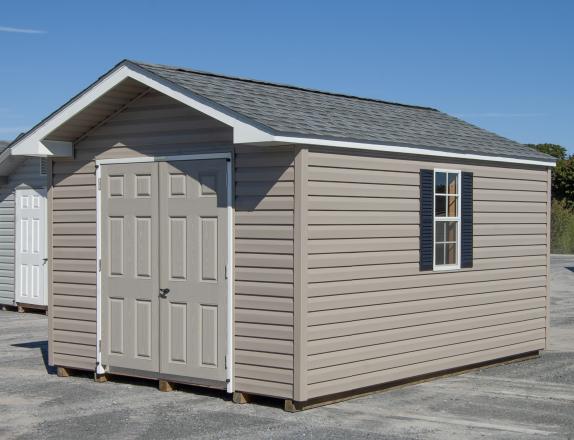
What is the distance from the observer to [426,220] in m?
11.0

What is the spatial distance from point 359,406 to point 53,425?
9.48ft

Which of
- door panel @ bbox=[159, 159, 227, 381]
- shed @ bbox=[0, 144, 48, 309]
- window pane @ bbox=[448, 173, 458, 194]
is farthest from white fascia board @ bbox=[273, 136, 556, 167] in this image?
shed @ bbox=[0, 144, 48, 309]

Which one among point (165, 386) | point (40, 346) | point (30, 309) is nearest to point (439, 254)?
point (165, 386)

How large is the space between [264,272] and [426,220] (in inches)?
92.0

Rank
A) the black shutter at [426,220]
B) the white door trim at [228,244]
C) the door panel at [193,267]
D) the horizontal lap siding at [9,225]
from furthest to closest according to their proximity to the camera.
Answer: the horizontal lap siding at [9,225] → the black shutter at [426,220] → the door panel at [193,267] → the white door trim at [228,244]

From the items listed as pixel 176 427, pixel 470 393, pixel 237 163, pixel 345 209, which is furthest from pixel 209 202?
pixel 470 393

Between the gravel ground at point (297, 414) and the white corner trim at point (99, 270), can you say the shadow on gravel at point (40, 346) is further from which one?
the white corner trim at point (99, 270)

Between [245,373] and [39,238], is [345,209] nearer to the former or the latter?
[245,373]

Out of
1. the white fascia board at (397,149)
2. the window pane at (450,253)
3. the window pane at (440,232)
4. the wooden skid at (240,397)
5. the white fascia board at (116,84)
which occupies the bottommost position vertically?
the wooden skid at (240,397)

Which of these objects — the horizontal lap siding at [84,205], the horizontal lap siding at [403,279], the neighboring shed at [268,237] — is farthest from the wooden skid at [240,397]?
the horizontal lap siding at [84,205]

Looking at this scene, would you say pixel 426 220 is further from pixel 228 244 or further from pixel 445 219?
pixel 228 244

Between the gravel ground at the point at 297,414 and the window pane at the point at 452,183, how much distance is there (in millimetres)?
2156

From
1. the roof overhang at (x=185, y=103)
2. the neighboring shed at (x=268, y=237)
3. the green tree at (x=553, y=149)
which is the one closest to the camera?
the roof overhang at (x=185, y=103)

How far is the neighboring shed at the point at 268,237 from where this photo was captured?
948 centimetres
